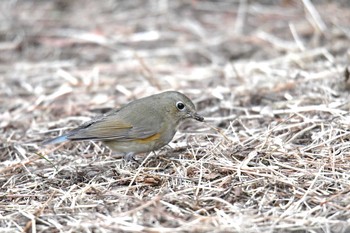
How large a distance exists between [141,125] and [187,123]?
91 centimetres

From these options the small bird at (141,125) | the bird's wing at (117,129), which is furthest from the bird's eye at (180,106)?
the bird's wing at (117,129)

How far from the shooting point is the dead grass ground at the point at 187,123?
4.31m

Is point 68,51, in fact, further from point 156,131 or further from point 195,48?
point 156,131

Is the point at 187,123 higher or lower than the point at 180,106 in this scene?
lower

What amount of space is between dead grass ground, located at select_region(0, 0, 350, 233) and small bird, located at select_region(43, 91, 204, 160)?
141 millimetres

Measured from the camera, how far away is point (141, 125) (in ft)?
18.0

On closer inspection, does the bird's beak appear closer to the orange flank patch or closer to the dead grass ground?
the dead grass ground

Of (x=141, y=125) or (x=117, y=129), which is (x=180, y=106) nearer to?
(x=141, y=125)

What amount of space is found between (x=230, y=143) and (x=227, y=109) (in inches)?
41.4

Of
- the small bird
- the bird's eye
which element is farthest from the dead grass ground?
the bird's eye

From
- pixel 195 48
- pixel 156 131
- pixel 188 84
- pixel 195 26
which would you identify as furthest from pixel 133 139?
pixel 195 26

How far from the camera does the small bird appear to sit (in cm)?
539

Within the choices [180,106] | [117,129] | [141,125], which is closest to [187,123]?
[180,106]

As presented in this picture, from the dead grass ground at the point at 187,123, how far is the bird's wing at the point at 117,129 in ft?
0.73
